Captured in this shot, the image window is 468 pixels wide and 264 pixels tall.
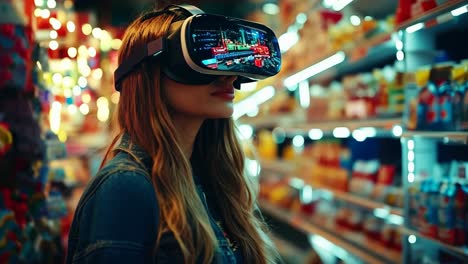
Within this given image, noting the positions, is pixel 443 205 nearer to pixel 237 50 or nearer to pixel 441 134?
pixel 441 134

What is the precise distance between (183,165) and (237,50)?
408 millimetres

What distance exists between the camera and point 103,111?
6.89 metres

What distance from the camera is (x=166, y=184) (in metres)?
1.23

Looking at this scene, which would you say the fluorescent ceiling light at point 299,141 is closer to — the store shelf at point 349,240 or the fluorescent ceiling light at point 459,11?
the store shelf at point 349,240

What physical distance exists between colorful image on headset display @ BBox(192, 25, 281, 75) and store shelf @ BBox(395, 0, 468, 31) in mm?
873

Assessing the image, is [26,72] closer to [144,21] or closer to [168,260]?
[144,21]

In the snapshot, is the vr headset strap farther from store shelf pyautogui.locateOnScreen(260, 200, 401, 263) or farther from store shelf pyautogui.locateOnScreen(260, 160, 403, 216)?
store shelf pyautogui.locateOnScreen(260, 200, 401, 263)

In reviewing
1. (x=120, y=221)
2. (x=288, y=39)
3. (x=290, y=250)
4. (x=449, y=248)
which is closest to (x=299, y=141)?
(x=288, y=39)

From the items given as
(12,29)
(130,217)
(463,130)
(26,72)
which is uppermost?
(12,29)

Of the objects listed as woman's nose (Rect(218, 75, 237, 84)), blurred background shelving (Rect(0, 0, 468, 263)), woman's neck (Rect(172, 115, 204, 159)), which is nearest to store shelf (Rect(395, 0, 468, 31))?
blurred background shelving (Rect(0, 0, 468, 263))

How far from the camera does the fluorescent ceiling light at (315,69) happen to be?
3446 mm

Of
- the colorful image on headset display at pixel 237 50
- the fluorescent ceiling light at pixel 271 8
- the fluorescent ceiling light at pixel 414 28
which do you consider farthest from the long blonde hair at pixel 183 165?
the fluorescent ceiling light at pixel 271 8

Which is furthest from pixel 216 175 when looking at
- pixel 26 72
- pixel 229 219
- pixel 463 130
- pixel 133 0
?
pixel 133 0

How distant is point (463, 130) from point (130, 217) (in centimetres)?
160
